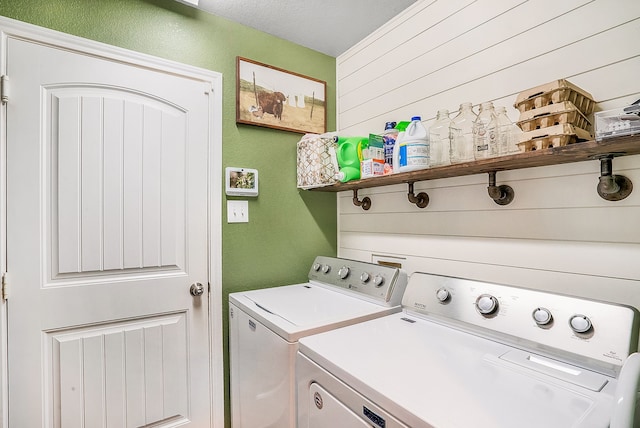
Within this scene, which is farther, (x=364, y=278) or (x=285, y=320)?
(x=364, y=278)

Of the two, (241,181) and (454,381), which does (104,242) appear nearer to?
(241,181)

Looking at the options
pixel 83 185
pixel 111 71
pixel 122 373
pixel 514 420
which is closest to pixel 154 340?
pixel 122 373

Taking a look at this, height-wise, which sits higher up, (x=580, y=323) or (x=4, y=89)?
(x=4, y=89)

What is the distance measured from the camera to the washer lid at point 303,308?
1.25 m

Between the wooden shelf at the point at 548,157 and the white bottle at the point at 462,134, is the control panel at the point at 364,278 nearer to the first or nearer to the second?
the wooden shelf at the point at 548,157

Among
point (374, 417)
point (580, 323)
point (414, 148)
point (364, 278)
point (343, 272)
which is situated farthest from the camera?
point (343, 272)

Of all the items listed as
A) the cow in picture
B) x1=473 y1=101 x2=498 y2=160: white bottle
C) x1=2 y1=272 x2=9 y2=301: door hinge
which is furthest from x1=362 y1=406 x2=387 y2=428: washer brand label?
the cow in picture

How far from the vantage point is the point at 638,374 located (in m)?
0.59

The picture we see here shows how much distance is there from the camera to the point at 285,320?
131 cm

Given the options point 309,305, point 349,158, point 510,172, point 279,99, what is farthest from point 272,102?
point 510,172

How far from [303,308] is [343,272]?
374 mm

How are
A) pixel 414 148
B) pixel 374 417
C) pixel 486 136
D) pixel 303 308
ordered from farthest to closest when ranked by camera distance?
pixel 303 308
pixel 414 148
pixel 486 136
pixel 374 417

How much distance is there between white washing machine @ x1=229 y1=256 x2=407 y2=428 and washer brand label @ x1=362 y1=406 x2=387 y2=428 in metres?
0.39

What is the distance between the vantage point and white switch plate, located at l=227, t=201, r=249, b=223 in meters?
1.84
